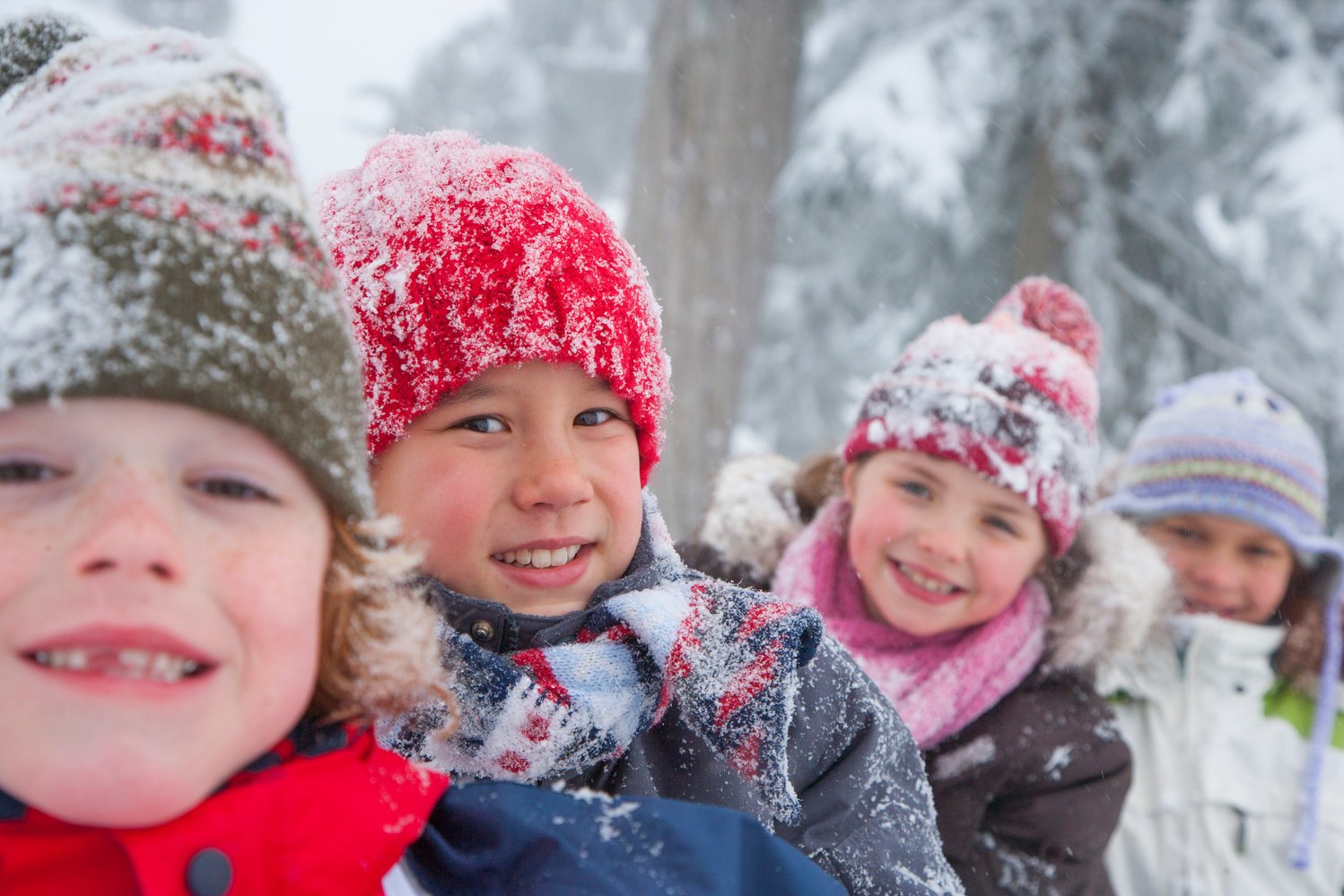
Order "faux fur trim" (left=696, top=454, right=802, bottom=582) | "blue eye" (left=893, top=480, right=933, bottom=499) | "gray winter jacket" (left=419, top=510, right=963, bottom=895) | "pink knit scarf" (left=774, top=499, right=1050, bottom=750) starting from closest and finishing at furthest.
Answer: "gray winter jacket" (left=419, top=510, right=963, bottom=895) → "pink knit scarf" (left=774, top=499, right=1050, bottom=750) → "blue eye" (left=893, top=480, right=933, bottom=499) → "faux fur trim" (left=696, top=454, right=802, bottom=582)

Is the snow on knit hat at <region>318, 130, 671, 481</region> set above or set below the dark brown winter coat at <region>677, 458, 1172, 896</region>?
above

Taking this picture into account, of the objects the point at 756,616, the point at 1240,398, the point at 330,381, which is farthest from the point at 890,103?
the point at 330,381

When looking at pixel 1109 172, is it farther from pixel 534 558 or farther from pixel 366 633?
pixel 366 633

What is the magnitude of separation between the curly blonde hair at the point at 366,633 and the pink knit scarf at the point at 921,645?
1301 millimetres

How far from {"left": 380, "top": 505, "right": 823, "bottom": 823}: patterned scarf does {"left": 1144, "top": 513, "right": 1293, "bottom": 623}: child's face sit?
7.15 ft

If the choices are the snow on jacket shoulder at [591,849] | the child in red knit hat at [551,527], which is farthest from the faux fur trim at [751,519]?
the snow on jacket shoulder at [591,849]

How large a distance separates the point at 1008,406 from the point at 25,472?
7.32 ft

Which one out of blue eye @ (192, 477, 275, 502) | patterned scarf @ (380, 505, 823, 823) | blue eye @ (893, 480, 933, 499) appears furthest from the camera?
blue eye @ (893, 480, 933, 499)

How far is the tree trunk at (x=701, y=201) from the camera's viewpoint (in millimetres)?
4859

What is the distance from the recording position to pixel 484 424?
1660mm

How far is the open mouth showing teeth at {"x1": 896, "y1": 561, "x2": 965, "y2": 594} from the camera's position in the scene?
2.63 metres

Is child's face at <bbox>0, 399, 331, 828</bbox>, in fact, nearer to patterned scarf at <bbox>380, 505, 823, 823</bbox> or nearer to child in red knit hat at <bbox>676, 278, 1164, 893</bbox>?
patterned scarf at <bbox>380, 505, 823, 823</bbox>

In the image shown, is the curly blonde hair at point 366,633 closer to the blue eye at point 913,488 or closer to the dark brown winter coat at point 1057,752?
the dark brown winter coat at point 1057,752

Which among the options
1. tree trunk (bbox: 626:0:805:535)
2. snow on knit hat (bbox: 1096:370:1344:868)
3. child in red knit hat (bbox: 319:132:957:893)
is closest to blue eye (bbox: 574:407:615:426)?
child in red knit hat (bbox: 319:132:957:893)
